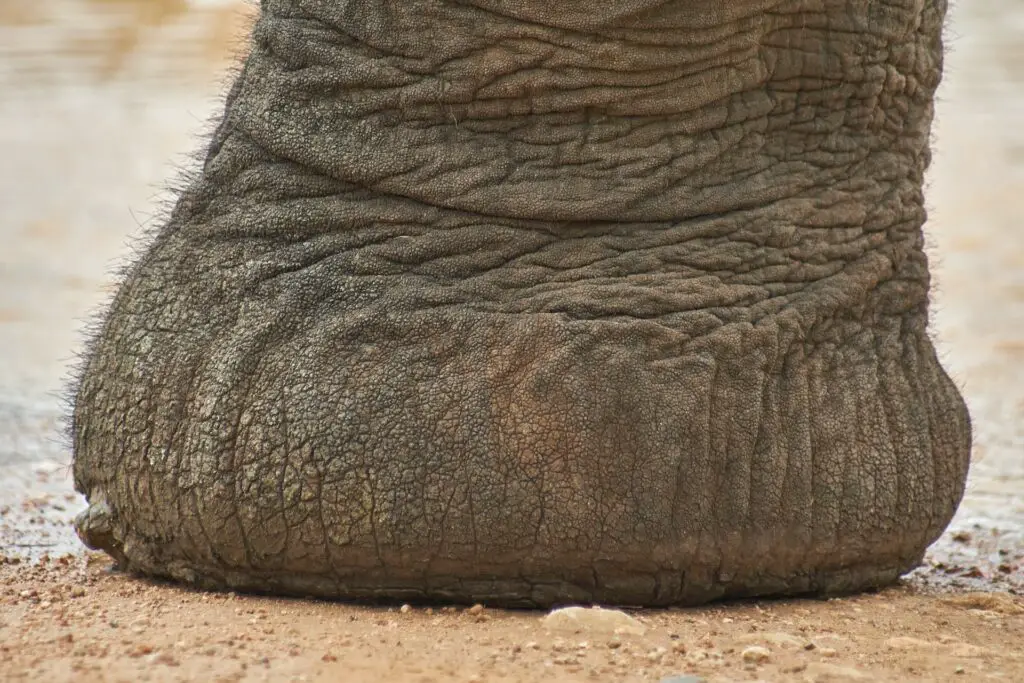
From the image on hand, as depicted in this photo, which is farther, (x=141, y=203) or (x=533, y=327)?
(x=141, y=203)

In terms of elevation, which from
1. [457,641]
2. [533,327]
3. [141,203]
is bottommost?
[457,641]

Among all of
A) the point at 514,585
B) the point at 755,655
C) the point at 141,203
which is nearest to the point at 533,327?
the point at 514,585

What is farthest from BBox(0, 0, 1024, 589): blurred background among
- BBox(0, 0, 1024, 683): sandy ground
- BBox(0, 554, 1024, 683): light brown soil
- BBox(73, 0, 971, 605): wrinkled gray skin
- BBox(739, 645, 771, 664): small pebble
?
BBox(739, 645, 771, 664): small pebble

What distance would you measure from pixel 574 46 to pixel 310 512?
909 millimetres

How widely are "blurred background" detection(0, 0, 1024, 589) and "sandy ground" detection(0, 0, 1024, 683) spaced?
2 centimetres

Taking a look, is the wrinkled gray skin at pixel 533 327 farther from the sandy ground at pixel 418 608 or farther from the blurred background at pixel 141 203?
the blurred background at pixel 141 203

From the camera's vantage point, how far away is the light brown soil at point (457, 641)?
7.72ft

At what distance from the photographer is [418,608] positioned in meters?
2.78

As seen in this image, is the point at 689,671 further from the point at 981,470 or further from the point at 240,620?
the point at 981,470

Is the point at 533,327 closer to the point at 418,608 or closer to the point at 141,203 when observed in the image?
the point at 418,608

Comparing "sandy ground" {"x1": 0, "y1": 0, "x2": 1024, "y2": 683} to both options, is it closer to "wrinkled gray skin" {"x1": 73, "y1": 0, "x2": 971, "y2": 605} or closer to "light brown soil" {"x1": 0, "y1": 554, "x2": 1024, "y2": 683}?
"light brown soil" {"x1": 0, "y1": 554, "x2": 1024, "y2": 683}

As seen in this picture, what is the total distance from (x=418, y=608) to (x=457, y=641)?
25 cm

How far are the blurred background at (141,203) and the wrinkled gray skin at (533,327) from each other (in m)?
0.32

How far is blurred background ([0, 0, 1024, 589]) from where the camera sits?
4102mm
